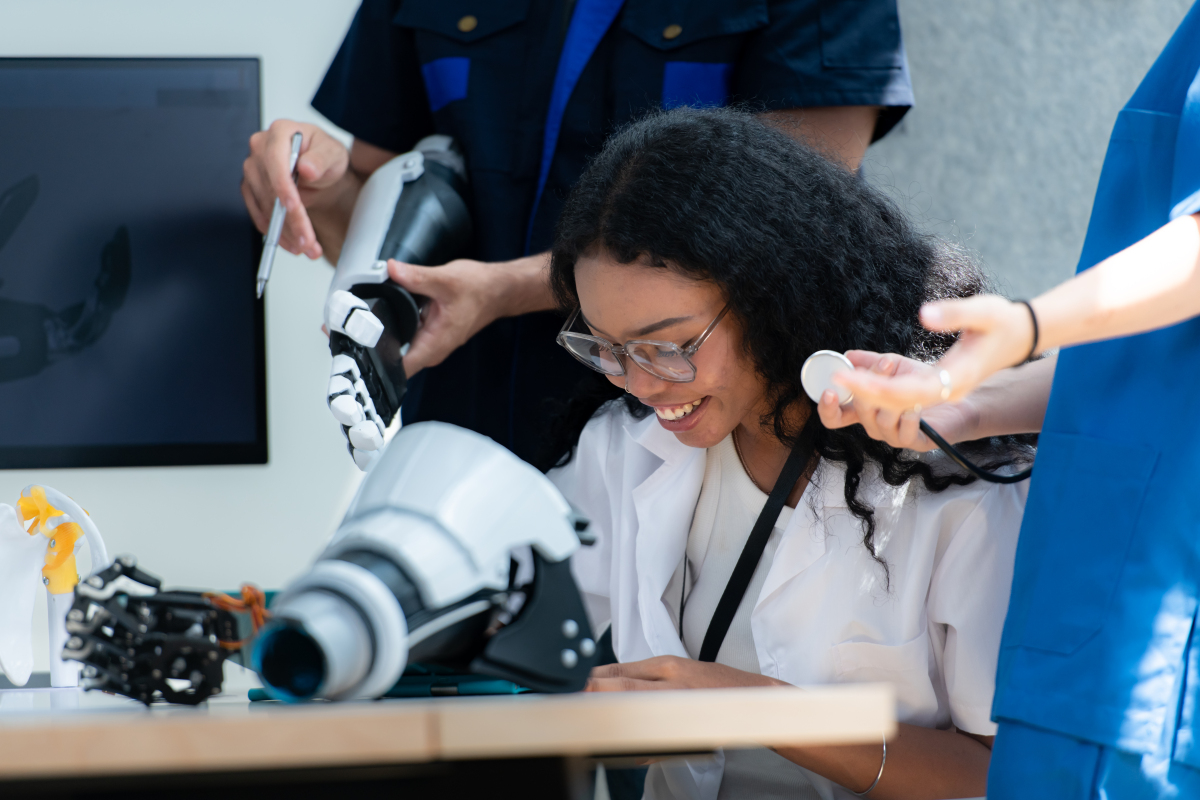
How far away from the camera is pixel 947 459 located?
1175mm

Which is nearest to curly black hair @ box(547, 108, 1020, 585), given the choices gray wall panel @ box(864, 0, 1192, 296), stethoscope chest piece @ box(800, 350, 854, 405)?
stethoscope chest piece @ box(800, 350, 854, 405)

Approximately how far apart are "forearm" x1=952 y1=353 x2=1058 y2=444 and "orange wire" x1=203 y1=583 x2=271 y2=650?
0.65 metres

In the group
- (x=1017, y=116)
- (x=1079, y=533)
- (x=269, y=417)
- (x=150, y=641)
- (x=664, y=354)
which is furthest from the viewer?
(x=1017, y=116)

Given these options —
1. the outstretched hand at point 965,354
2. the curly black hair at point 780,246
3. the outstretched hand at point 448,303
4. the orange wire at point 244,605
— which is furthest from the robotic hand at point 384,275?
the outstretched hand at point 965,354

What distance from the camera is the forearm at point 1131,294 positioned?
0.69 metres

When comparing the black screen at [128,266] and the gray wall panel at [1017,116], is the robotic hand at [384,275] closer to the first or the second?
the black screen at [128,266]

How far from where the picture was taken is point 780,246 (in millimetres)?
1146

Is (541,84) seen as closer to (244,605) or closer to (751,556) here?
(751,556)

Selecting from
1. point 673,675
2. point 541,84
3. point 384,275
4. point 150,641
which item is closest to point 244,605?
point 150,641

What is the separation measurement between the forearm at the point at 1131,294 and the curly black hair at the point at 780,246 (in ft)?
1.37

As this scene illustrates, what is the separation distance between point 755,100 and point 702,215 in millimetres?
461

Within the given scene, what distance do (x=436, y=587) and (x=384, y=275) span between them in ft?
2.51

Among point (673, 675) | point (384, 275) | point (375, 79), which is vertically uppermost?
point (375, 79)

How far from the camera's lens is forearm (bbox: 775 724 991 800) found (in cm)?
104
